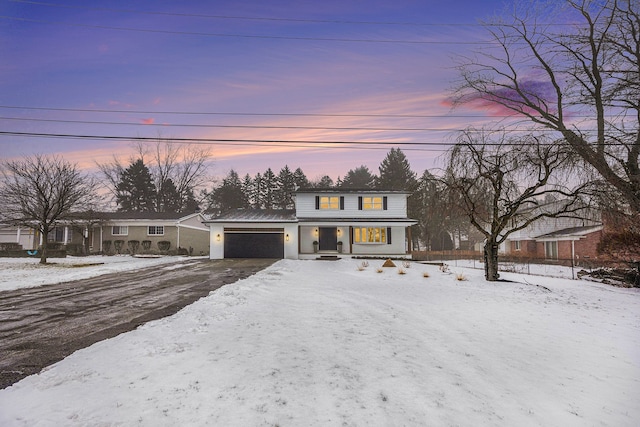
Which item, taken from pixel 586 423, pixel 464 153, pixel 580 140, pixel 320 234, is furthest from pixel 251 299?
pixel 320 234

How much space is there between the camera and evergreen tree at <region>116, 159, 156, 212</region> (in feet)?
165

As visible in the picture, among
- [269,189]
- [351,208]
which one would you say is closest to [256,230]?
[351,208]

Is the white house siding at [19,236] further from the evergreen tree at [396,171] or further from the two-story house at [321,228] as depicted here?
the evergreen tree at [396,171]

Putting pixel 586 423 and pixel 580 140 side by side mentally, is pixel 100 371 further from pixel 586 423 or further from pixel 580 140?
pixel 580 140

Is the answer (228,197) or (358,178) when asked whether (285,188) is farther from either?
(358,178)

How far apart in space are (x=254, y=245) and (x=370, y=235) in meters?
9.95

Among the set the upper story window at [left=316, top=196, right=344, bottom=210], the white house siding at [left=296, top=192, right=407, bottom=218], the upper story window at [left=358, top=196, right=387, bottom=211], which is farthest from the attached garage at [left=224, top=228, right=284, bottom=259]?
the upper story window at [left=358, top=196, right=387, bottom=211]

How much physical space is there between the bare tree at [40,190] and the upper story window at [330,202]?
58.4ft

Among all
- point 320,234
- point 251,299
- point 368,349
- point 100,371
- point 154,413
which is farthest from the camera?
point 320,234

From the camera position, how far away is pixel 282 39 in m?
13.8

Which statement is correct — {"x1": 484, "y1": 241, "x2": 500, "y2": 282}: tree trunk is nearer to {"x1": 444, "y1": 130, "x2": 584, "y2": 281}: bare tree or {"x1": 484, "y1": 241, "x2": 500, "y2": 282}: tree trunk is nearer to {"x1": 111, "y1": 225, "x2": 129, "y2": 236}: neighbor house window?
{"x1": 444, "y1": 130, "x2": 584, "y2": 281}: bare tree

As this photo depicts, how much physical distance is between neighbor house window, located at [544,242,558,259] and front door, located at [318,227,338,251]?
2217cm

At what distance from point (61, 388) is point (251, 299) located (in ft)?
17.3

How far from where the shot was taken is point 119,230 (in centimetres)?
3162
